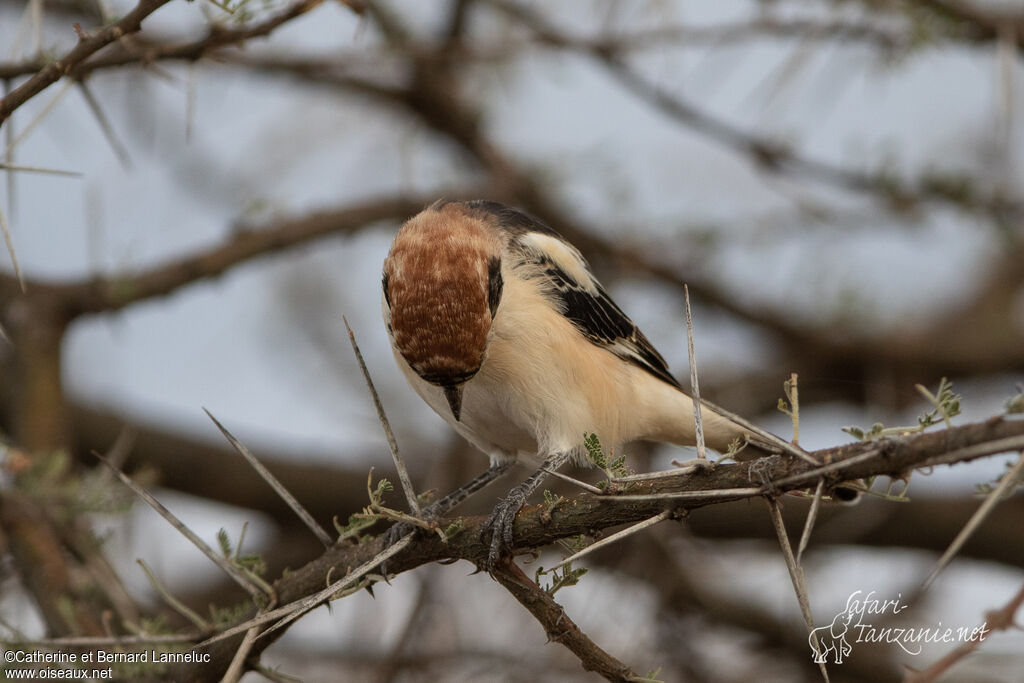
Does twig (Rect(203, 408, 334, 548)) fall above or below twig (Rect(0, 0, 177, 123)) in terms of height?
below

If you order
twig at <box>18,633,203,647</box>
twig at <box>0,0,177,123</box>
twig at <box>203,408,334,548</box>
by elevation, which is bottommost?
twig at <box>18,633,203,647</box>

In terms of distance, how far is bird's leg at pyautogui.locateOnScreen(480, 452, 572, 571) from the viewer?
287cm

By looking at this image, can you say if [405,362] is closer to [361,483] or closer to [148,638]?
[148,638]

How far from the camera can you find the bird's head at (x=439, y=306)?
3.48 meters

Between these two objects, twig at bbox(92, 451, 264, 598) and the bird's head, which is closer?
twig at bbox(92, 451, 264, 598)

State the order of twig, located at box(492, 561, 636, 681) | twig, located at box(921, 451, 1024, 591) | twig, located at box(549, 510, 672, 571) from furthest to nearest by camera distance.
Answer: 1. twig, located at box(492, 561, 636, 681)
2. twig, located at box(549, 510, 672, 571)
3. twig, located at box(921, 451, 1024, 591)

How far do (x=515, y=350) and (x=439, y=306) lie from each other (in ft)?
2.06

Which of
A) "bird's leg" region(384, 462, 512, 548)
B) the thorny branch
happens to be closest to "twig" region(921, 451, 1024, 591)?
the thorny branch

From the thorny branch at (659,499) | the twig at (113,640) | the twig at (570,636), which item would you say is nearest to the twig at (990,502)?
the thorny branch at (659,499)

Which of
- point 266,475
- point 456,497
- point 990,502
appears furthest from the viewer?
point 456,497

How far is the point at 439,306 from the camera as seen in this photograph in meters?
3.48

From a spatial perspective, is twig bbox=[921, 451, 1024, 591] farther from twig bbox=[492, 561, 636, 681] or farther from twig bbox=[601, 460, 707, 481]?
twig bbox=[492, 561, 636, 681]

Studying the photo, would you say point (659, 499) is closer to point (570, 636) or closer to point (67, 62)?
point (570, 636)

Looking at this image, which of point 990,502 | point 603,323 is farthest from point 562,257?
point 990,502
